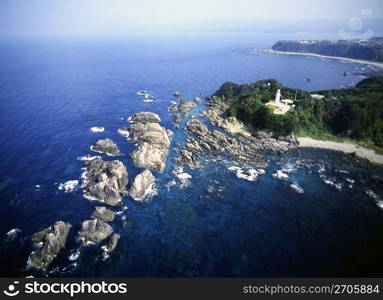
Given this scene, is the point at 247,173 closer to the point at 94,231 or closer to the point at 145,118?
the point at 94,231

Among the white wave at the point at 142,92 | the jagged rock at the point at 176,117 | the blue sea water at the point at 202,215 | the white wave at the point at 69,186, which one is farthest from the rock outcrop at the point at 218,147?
the white wave at the point at 142,92

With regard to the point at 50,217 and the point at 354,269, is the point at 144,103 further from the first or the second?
the point at 354,269

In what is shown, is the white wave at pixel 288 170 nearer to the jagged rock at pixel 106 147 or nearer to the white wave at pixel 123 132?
the jagged rock at pixel 106 147

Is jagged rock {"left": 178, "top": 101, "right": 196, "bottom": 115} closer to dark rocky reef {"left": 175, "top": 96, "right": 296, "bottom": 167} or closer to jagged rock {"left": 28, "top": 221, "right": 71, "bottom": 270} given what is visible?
dark rocky reef {"left": 175, "top": 96, "right": 296, "bottom": 167}

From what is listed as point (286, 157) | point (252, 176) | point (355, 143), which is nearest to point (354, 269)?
point (252, 176)

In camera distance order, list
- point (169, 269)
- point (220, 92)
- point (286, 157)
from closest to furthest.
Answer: point (169, 269), point (286, 157), point (220, 92)

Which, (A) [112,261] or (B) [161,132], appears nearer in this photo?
(A) [112,261]
